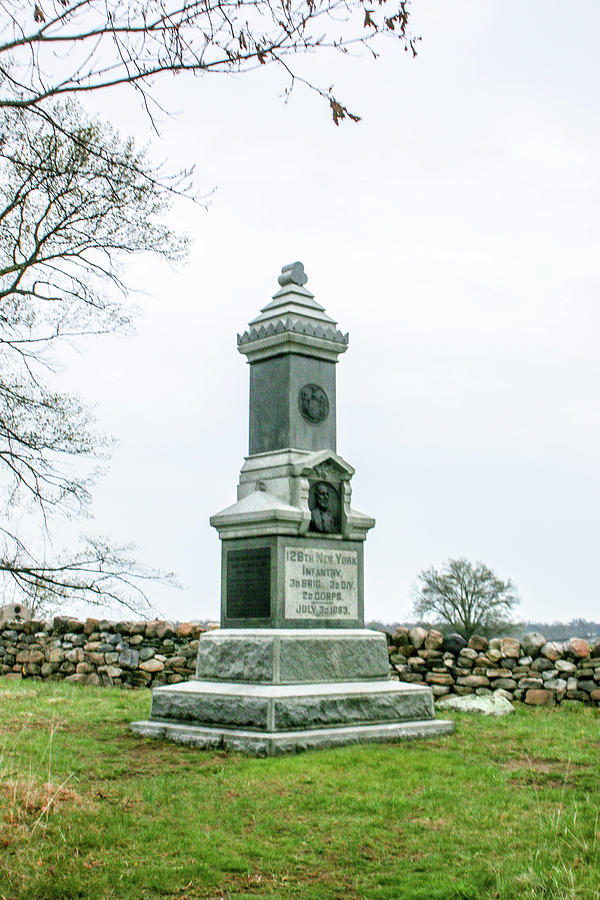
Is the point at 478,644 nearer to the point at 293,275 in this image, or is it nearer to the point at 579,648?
the point at 579,648

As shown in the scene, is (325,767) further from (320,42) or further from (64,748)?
(320,42)

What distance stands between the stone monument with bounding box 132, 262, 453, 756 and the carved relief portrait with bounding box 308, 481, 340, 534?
0.01 metres

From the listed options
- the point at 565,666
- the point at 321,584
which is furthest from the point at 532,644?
the point at 321,584

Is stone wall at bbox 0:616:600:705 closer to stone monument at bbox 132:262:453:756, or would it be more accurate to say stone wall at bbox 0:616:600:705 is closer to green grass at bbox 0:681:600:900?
stone monument at bbox 132:262:453:756

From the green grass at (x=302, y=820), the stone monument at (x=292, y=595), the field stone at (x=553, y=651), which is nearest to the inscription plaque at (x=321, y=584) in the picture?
the stone monument at (x=292, y=595)

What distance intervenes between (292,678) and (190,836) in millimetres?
3550

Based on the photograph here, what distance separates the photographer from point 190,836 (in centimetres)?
563

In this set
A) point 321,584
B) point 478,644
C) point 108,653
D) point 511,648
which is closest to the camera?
point 321,584

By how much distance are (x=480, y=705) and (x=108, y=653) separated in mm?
6102

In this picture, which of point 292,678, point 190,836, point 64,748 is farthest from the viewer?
point 292,678

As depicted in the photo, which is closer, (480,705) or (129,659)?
(480,705)

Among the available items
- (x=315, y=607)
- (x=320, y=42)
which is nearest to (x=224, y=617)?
(x=315, y=607)

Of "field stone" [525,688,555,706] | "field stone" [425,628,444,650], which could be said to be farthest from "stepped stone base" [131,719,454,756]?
"field stone" [425,628,444,650]

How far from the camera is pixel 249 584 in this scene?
9797 mm
